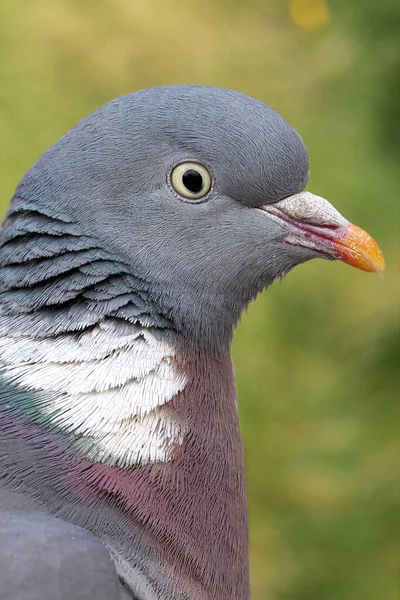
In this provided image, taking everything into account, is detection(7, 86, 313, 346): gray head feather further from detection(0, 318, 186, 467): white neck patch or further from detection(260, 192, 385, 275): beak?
detection(0, 318, 186, 467): white neck patch

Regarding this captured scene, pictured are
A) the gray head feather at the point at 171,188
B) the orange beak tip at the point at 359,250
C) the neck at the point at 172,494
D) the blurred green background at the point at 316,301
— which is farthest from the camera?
the blurred green background at the point at 316,301

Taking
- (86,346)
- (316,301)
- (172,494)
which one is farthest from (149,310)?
(316,301)

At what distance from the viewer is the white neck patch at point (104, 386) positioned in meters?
2.25

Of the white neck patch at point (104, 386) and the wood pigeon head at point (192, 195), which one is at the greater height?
the wood pigeon head at point (192, 195)

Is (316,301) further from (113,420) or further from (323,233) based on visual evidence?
(113,420)

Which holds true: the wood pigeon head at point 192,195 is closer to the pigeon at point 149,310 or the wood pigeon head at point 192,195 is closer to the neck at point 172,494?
the pigeon at point 149,310

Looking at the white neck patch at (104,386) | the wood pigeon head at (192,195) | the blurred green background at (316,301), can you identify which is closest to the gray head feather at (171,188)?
the wood pigeon head at (192,195)

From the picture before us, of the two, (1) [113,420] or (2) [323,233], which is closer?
(1) [113,420]

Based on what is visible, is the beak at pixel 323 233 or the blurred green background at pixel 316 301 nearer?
the beak at pixel 323 233

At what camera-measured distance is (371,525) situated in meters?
4.60

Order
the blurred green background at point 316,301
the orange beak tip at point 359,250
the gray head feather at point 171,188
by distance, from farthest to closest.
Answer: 1. the blurred green background at point 316,301
2. the orange beak tip at point 359,250
3. the gray head feather at point 171,188

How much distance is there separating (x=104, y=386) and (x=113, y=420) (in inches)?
3.5

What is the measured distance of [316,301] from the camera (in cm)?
478

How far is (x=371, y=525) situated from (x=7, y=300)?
2862 millimetres
